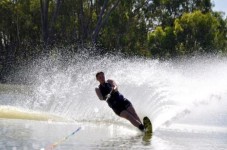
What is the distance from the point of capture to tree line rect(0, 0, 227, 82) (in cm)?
6775

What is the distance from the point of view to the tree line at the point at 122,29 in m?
67.8

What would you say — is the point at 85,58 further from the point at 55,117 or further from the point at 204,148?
the point at 204,148

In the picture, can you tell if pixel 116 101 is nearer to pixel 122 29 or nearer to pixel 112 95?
pixel 112 95

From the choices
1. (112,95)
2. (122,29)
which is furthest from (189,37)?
(112,95)

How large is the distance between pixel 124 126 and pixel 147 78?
3.58m

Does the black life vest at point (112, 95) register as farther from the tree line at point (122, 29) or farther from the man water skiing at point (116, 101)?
the tree line at point (122, 29)

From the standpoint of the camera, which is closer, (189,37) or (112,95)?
(112,95)

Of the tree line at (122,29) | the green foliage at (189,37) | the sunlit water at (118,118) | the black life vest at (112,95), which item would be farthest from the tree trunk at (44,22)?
the black life vest at (112,95)

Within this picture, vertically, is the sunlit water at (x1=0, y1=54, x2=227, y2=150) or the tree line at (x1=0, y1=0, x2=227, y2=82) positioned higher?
the tree line at (x1=0, y1=0, x2=227, y2=82)

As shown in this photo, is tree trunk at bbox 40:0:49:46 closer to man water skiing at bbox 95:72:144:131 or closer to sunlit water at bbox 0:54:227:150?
sunlit water at bbox 0:54:227:150

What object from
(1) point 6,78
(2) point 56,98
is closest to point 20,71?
(1) point 6,78

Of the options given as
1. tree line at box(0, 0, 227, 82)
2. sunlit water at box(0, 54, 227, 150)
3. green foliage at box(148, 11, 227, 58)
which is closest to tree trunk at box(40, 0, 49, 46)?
tree line at box(0, 0, 227, 82)

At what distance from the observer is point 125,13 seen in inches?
2820

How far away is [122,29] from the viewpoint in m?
73.8
